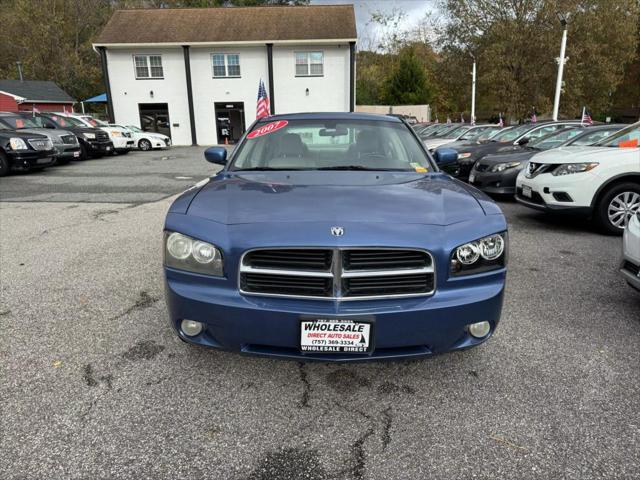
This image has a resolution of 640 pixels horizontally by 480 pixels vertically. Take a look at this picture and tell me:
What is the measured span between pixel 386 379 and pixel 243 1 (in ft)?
160

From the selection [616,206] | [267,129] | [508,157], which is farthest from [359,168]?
[508,157]

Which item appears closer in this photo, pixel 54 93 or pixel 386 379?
pixel 386 379

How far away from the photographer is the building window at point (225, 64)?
2755cm

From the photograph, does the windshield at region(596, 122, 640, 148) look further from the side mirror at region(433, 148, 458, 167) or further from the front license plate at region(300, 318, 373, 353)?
the front license plate at region(300, 318, 373, 353)

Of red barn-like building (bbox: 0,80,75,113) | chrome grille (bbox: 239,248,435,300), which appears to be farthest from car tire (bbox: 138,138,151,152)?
chrome grille (bbox: 239,248,435,300)

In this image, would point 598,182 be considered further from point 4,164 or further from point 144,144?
point 144,144

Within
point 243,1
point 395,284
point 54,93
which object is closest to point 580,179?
point 395,284

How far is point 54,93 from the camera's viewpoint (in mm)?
36969

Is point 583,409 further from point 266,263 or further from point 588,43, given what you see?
point 588,43

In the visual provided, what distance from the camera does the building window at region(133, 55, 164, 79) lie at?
2761cm

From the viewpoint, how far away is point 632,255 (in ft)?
11.4

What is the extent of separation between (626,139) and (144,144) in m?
22.1

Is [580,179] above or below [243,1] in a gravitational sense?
below

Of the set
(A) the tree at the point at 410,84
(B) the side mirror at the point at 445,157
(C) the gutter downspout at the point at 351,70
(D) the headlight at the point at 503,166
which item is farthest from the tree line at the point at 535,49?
(B) the side mirror at the point at 445,157
